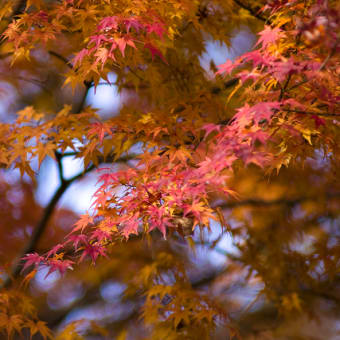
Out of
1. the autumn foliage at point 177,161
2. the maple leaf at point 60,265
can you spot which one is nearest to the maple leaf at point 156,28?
the autumn foliage at point 177,161

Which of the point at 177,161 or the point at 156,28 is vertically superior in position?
the point at 156,28

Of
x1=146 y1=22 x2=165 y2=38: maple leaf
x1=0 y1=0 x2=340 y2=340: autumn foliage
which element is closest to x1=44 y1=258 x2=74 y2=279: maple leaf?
x1=0 y1=0 x2=340 y2=340: autumn foliage

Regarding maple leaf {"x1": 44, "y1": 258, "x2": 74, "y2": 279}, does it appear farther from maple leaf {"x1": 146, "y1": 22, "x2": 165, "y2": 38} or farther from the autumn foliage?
maple leaf {"x1": 146, "y1": 22, "x2": 165, "y2": 38}

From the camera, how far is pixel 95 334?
477 centimetres

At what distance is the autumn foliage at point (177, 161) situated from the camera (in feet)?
6.42

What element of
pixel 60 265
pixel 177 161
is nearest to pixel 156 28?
pixel 177 161

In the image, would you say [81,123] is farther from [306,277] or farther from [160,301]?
[306,277]

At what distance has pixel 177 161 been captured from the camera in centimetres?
236

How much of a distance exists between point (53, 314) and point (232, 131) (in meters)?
4.03

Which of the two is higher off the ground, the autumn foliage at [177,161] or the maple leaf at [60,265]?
the autumn foliage at [177,161]

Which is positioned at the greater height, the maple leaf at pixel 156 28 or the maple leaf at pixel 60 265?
the maple leaf at pixel 156 28

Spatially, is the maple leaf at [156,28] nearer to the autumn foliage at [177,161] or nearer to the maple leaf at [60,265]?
the autumn foliage at [177,161]

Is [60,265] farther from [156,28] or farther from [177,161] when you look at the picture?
[156,28]

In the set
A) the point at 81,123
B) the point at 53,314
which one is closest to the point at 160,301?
the point at 81,123
